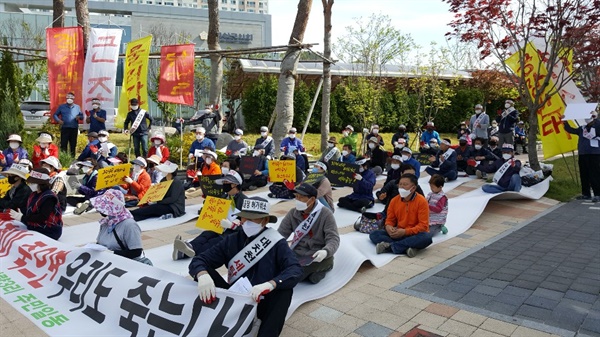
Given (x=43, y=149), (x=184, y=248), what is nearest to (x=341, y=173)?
(x=184, y=248)

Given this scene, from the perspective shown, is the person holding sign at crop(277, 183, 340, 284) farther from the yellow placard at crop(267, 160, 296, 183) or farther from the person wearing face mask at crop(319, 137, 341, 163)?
the person wearing face mask at crop(319, 137, 341, 163)

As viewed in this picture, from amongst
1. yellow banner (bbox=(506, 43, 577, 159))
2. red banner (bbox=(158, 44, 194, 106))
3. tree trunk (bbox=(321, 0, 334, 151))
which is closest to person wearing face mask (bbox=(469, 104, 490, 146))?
yellow banner (bbox=(506, 43, 577, 159))

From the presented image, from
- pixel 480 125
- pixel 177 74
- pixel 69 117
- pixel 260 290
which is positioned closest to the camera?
pixel 260 290

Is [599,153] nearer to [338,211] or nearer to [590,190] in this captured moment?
[590,190]

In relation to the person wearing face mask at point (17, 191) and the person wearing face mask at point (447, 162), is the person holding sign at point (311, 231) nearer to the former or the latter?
the person wearing face mask at point (17, 191)

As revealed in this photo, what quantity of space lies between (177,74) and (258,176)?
389 centimetres

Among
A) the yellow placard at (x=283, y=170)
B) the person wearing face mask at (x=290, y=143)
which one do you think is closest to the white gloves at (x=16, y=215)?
the yellow placard at (x=283, y=170)

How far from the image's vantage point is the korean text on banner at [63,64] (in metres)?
13.7

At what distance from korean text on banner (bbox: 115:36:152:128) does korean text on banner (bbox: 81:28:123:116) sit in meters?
0.39

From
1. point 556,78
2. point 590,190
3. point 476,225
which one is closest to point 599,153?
point 590,190

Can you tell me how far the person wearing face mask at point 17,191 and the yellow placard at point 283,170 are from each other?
4.84 meters

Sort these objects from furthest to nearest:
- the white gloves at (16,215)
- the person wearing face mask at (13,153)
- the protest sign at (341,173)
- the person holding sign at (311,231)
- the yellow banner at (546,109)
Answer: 1. the yellow banner at (546,109)
2. the person wearing face mask at (13,153)
3. the protest sign at (341,173)
4. the white gloves at (16,215)
5. the person holding sign at (311,231)

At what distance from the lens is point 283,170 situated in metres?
10.6

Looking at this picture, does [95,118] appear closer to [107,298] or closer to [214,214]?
[214,214]
